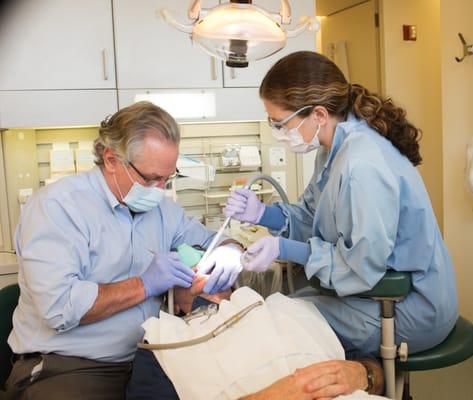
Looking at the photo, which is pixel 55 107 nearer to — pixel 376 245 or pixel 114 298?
pixel 114 298

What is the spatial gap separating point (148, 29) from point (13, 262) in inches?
48.2

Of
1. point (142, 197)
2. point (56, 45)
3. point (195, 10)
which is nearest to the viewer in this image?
point (142, 197)

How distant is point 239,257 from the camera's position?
1541mm

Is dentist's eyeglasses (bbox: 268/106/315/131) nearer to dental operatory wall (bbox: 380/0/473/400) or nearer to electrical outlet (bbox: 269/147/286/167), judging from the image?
electrical outlet (bbox: 269/147/286/167)

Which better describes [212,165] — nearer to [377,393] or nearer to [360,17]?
[377,393]

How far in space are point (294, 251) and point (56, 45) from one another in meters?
1.56

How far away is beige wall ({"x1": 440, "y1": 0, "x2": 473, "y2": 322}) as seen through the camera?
2688 mm

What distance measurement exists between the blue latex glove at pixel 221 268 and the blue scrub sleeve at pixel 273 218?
25 centimetres

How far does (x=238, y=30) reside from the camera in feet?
5.04

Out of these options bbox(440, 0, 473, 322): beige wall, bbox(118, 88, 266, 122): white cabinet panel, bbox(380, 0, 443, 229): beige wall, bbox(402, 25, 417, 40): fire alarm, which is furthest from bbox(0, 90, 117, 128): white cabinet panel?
bbox(402, 25, 417, 40): fire alarm

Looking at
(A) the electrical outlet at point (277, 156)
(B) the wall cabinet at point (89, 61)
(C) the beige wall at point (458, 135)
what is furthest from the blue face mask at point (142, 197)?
(C) the beige wall at point (458, 135)

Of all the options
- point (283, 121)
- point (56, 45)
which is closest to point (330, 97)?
point (283, 121)

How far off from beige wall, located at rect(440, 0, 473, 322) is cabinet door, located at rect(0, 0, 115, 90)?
5.95 feet

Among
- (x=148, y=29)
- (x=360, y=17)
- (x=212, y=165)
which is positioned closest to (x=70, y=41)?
(x=148, y=29)
